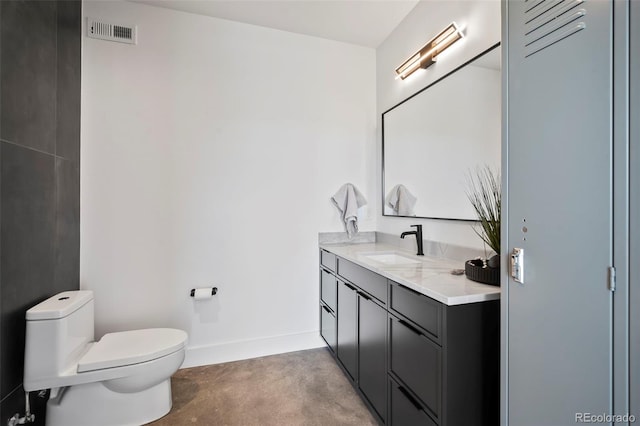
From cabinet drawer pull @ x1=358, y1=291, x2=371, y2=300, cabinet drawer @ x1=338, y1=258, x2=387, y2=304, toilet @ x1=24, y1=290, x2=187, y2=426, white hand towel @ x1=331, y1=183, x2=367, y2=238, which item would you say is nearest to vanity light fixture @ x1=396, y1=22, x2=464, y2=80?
white hand towel @ x1=331, y1=183, x2=367, y2=238

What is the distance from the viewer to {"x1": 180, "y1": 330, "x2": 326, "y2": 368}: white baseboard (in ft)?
7.59

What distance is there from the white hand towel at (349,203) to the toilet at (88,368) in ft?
5.07

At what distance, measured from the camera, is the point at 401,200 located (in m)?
2.41

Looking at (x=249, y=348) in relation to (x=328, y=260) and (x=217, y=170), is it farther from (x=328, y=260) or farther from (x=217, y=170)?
(x=217, y=170)

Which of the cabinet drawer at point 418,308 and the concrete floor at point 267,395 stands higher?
the cabinet drawer at point 418,308

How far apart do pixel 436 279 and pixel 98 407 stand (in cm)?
194

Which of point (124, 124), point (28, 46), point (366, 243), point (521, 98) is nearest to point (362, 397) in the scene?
point (366, 243)

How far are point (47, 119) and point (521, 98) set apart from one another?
2400 millimetres

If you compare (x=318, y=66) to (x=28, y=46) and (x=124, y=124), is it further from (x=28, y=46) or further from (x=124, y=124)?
(x=28, y=46)

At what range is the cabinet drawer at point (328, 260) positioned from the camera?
7.54ft

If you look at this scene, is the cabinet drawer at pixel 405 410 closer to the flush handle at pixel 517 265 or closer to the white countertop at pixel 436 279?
the white countertop at pixel 436 279

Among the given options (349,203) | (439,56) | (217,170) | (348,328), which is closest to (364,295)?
(348,328)

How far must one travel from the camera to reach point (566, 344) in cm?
84

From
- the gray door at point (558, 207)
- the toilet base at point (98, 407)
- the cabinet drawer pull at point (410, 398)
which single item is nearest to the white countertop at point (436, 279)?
the gray door at point (558, 207)
